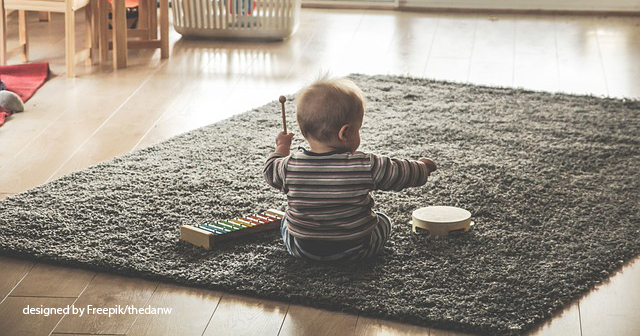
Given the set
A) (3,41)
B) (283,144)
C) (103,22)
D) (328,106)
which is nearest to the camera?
(328,106)

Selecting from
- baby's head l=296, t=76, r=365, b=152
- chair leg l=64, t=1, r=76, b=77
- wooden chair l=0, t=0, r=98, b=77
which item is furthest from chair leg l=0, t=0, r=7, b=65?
baby's head l=296, t=76, r=365, b=152

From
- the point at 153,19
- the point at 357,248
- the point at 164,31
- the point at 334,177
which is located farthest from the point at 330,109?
the point at 153,19

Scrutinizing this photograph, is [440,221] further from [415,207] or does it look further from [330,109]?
[330,109]

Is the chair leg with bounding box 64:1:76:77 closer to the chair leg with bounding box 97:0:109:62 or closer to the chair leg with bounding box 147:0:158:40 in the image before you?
the chair leg with bounding box 97:0:109:62

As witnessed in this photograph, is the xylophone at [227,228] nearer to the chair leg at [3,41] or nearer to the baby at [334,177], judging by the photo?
the baby at [334,177]

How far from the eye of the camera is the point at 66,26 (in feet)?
12.5

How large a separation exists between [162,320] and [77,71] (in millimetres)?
2388

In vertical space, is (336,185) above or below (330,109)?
below

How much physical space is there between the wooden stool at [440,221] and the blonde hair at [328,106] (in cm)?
36

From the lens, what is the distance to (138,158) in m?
2.82

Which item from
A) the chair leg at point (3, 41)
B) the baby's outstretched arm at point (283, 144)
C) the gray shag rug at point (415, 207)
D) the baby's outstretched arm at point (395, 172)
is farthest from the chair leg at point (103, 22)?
the baby's outstretched arm at point (395, 172)

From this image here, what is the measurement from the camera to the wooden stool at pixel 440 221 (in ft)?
7.13

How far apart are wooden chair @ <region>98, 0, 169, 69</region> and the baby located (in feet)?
7.14

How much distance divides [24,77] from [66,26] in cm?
28
